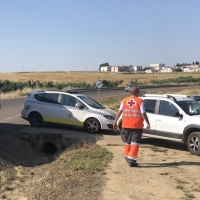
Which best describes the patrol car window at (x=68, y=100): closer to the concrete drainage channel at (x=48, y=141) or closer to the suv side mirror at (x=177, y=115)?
the concrete drainage channel at (x=48, y=141)

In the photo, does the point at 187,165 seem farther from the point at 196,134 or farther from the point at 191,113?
the point at 191,113

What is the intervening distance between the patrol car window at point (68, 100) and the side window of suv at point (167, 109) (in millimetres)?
4351

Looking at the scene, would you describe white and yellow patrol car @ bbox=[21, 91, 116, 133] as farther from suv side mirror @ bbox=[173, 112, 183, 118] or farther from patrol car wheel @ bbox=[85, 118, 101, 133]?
suv side mirror @ bbox=[173, 112, 183, 118]

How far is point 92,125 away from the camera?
14.6 metres

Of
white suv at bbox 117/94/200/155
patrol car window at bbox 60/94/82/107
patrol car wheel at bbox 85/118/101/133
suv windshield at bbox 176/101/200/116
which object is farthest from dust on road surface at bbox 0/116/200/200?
patrol car window at bbox 60/94/82/107

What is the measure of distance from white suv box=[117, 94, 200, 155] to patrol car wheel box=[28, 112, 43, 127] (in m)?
5.09

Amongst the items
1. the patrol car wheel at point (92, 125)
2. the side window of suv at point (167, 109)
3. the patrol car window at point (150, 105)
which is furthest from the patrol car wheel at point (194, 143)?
the patrol car wheel at point (92, 125)

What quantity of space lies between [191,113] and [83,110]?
4973 mm

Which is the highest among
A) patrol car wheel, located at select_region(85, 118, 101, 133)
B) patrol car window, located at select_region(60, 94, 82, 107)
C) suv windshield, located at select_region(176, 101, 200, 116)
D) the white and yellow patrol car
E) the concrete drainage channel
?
suv windshield, located at select_region(176, 101, 200, 116)

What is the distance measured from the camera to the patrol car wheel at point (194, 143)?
10.3 meters

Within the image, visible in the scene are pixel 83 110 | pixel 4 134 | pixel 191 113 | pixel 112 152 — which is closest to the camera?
pixel 112 152

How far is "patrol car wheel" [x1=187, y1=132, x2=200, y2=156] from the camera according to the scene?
10312 mm

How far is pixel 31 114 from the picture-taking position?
15.6 metres

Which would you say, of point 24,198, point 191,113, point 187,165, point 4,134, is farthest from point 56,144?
point 24,198
